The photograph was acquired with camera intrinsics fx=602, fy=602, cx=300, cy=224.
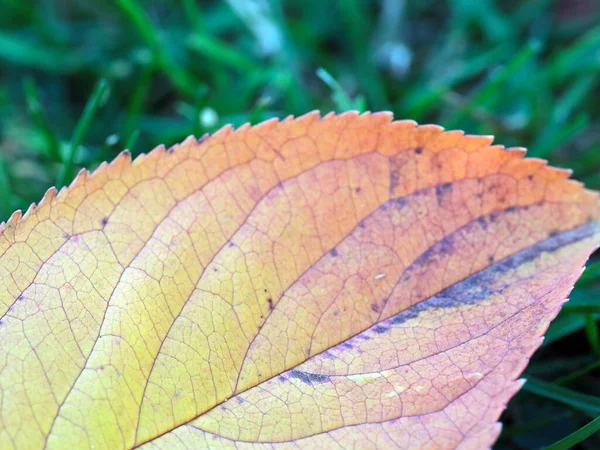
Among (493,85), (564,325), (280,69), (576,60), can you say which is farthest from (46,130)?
(576,60)

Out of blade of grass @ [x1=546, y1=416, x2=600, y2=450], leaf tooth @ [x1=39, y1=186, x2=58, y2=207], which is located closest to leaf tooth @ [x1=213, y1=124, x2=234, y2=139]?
leaf tooth @ [x1=39, y1=186, x2=58, y2=207]

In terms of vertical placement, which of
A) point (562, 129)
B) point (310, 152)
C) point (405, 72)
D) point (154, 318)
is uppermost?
point (405, 72)

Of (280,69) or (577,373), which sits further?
(280,69)

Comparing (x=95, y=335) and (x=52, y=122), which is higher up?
(x=52, y=122)

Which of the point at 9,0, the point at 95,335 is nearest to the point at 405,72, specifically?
the point at 9,0

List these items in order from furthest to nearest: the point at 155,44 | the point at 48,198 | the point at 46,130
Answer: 1. the point at 155,44
2. the point at 46,130
3. the point at 48,198

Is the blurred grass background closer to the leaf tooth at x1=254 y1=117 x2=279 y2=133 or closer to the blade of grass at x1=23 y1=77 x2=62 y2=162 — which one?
the blade of grass at x1=23 y1=77 x2=62 y2=162

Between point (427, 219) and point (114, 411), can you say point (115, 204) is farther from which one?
point (427, 219)

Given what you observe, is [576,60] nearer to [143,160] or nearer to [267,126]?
[267,126]
